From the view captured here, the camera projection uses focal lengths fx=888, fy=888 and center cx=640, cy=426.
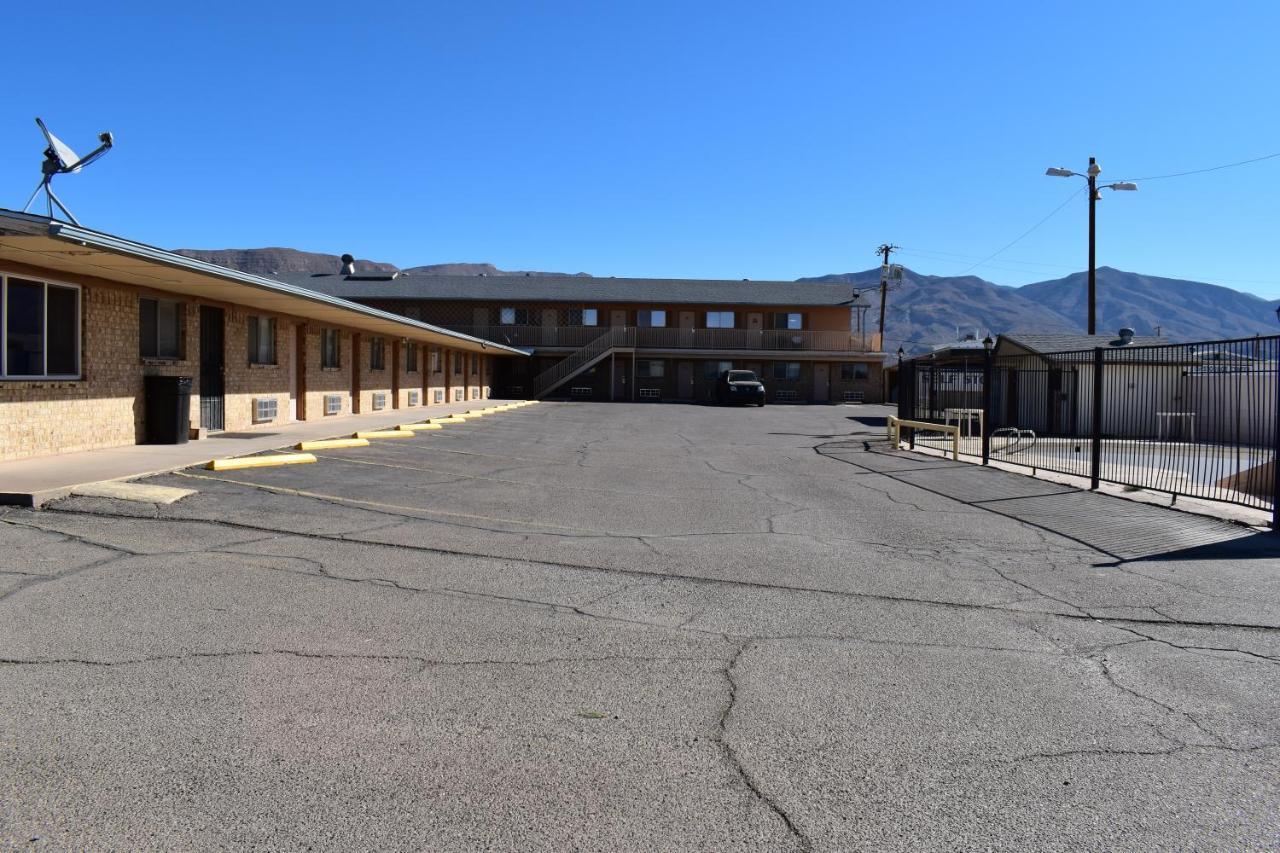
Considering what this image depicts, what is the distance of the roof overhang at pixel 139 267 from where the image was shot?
32.1ft

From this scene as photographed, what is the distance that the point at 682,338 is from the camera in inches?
1981

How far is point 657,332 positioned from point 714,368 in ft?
13.4

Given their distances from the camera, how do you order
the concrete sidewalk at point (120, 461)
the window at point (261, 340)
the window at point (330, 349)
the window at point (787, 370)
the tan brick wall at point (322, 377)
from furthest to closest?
the window at point (787, 370)
the window at point (330, 349)
the tan brick wall at point (322, 377)
the window at point (261, 340)
the concrete sidewalk at point (120, 461)

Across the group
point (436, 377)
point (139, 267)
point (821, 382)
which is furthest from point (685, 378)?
point (139, 267)

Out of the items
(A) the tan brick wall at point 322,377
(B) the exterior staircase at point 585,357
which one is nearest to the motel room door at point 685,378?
(B) the exterior staircase at point 585,357

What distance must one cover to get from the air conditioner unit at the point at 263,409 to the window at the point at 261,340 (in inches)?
34.3

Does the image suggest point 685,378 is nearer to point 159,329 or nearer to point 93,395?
point 159,329

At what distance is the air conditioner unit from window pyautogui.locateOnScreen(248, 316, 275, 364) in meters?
0.87

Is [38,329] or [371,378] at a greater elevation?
[38,329]

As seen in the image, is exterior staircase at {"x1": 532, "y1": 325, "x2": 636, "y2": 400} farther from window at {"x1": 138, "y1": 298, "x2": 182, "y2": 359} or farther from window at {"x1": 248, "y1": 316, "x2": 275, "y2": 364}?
window at {"x1": 138, "y1": 298, "x2": 182, "y2": 359}

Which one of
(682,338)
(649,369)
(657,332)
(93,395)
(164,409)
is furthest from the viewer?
(649,369)

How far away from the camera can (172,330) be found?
53.9 ft

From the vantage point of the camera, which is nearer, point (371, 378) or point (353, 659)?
point (353, 659)

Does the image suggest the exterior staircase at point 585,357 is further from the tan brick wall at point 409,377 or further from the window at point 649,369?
the tan brick wall at point 409,377
